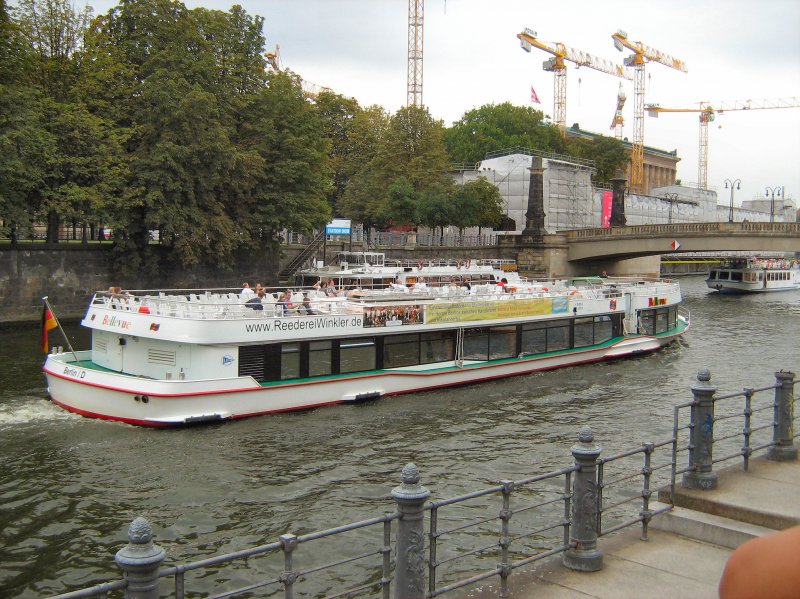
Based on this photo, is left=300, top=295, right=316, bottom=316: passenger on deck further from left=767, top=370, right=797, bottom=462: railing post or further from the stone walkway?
the stone walkway

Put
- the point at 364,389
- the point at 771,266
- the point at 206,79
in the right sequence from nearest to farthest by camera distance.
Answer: the point at 364,389
the point at 206,79
the point at 771,266

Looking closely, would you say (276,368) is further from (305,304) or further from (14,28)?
(14,28)

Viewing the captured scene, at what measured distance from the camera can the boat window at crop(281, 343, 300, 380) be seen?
77.7 ft

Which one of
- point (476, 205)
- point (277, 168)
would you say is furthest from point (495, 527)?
point (476, 205)

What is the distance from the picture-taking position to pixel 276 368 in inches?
922

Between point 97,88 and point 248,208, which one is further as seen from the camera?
point 248,208

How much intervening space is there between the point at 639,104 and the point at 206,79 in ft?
449

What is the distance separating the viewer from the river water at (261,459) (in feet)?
47.5

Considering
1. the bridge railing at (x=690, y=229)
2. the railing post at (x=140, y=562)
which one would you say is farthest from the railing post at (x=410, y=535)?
the bridge railing at (x=690, y=229)

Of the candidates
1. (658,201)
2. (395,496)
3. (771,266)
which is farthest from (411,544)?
(658,201)

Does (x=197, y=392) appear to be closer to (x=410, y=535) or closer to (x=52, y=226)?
(x=410, y=535)

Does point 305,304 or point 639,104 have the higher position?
point 639,104

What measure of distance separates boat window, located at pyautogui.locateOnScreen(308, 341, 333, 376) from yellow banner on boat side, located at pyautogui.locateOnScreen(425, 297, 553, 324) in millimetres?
4122

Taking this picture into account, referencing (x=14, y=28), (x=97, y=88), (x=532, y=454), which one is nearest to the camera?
(x=532, y=454)
